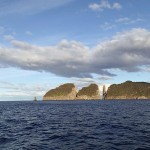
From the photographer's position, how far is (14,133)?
134 feet

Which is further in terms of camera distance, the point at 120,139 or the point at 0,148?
the point at 120,139

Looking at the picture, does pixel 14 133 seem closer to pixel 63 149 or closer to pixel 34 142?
pixel 34 142

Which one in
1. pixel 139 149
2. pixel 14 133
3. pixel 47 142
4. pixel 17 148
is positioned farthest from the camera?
pixel 14 133

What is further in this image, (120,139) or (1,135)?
(1,135)

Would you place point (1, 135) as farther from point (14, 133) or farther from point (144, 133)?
point (144, 133)

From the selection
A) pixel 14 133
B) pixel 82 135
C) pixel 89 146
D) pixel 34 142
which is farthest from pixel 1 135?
pixel 89 146

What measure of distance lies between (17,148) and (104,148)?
933 cm

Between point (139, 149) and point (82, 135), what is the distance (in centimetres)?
1065

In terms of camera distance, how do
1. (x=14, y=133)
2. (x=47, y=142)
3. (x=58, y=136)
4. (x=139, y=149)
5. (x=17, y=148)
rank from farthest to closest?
(x=14, y=133) < (x=58, y=136) < (x=47, y=142) < (x=17, y=148) < (x=139, y=149)

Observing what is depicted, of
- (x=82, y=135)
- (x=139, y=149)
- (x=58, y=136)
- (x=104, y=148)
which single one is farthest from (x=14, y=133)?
(x=139, y=149)

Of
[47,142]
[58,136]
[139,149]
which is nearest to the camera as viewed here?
[139,149]

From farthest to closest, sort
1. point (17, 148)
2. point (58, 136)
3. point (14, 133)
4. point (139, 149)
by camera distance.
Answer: point (14, 133) < point (58, 136) < point (17, 148) < point (139, 149)

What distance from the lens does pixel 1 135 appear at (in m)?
38.9

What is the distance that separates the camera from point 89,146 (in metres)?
30.5
